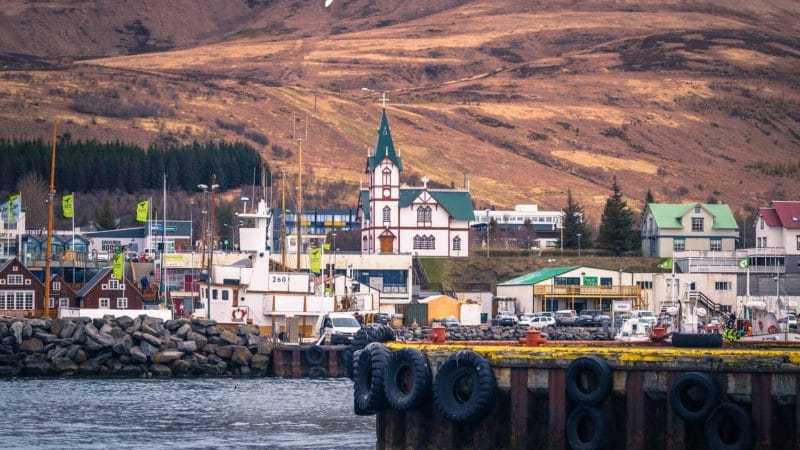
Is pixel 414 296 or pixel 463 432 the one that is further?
pixel 414 296

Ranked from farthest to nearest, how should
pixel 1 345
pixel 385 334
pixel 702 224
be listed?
pixel 702 224
pixel 1 345
pixel 385 334

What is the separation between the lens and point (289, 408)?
62.8 metres

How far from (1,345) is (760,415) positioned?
5388 centimetres

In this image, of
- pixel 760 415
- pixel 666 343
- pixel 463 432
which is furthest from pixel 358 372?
pixel 760 415

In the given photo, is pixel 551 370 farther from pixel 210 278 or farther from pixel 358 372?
pixel 210 278

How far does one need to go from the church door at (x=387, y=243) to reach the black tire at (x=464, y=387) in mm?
103003

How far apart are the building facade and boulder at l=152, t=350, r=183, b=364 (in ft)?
227

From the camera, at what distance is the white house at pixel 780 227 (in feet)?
399

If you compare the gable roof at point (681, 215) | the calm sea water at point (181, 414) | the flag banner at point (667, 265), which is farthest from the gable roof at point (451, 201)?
the calm sea water at point (181, 414)

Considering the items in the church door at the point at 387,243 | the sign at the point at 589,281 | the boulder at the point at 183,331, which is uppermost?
the church door at the point at 387,243

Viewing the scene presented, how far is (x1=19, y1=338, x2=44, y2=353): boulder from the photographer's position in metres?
80.4

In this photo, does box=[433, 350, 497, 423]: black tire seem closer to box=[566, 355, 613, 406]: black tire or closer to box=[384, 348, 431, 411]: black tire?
box=[384, 348, 431, 411]: black tire

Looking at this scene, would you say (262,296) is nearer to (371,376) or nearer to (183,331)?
(183,331)

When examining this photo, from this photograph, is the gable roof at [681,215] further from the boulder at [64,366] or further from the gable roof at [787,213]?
the boulder at [64,366]
